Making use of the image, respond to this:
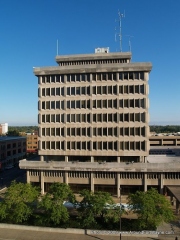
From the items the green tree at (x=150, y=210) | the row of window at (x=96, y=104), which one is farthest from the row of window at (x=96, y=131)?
the green tree at (x=150, y=210)

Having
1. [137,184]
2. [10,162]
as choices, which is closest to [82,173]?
[137,184]

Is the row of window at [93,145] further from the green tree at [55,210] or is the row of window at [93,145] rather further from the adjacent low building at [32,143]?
the adjacent low building at [32,143]

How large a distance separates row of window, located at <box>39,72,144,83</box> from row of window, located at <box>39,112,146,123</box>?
8983 mm

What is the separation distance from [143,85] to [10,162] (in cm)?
7188

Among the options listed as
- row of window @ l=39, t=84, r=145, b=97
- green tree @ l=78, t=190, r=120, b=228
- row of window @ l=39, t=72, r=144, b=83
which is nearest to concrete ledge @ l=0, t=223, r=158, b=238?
green tree @ l=78, t=190, r=120, b=228

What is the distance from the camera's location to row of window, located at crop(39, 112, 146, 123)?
Result: 62062 mm

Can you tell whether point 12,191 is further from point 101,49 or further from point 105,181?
point 101,49

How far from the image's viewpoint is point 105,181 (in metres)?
61.4

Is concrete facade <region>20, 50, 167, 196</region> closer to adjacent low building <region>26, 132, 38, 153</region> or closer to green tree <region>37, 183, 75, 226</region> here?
green tree <region>37, 183, 75, 226</region>

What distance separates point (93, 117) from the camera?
6328 centimetres

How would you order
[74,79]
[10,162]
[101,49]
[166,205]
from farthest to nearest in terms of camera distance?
[10,162]
[101,49]
[74,79]
[166,205]

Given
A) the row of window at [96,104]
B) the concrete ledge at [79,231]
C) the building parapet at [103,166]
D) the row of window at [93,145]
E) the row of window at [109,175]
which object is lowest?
the concrete ledge at [79,231]

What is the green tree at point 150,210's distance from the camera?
38656 mm

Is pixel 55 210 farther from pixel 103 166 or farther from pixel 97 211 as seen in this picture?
pixel 103 166
